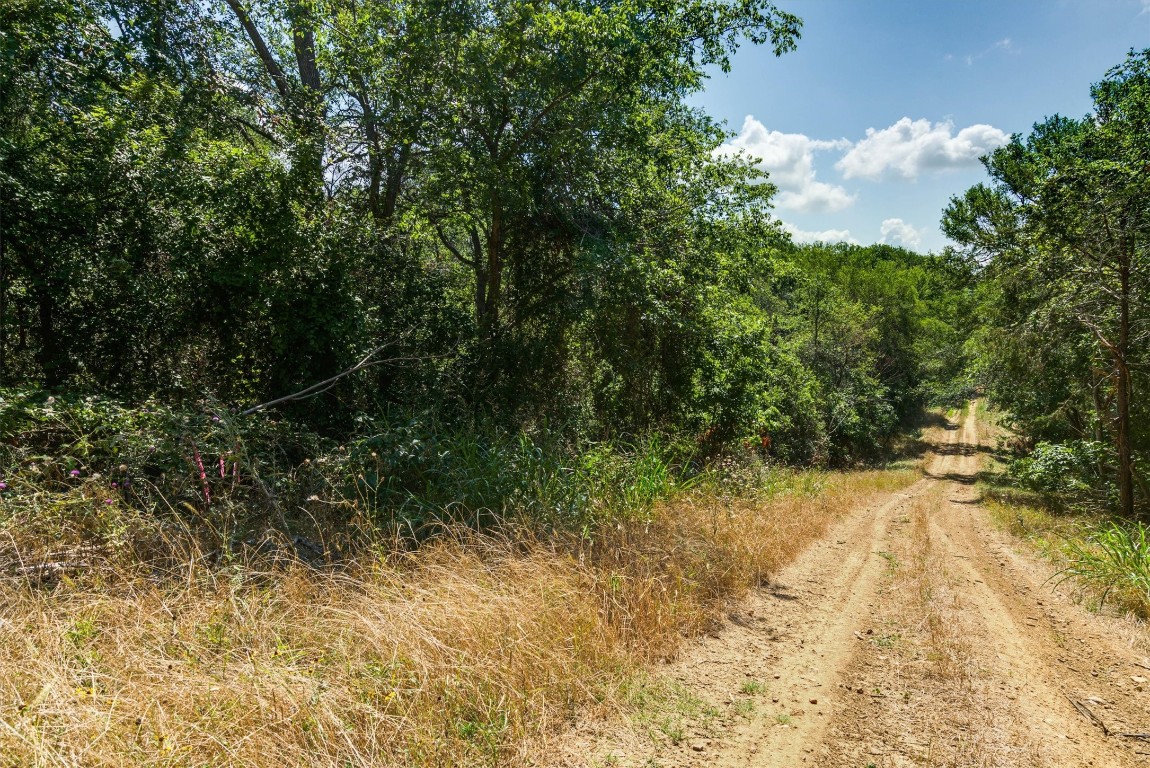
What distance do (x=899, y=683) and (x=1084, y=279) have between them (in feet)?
36.1

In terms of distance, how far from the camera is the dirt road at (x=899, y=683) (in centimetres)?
327

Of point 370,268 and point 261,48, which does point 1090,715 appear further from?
point 261,48

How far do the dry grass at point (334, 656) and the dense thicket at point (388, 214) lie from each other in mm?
3705

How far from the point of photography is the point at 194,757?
2.50 m

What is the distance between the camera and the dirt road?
3271 mm

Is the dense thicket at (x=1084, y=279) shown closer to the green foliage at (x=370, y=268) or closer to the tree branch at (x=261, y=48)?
the green foliage at (x=370, y=268)

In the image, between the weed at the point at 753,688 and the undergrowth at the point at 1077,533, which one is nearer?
the weed at the point at 753,688

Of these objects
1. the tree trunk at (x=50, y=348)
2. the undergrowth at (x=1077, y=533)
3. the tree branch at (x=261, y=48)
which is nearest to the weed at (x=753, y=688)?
the undergrowth at (x=1077, y=533)

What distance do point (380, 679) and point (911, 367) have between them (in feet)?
140

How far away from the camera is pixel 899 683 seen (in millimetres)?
4113

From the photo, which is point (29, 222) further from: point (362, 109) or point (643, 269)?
point (643, 269)

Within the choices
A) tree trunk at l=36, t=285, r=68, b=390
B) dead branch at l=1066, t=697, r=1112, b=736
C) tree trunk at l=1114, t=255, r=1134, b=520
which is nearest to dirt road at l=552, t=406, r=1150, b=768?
dead branch at l=1066, t=697, r=1112, b=736

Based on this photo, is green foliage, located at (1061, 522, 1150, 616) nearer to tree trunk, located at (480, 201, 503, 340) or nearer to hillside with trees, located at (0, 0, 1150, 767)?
hillside with trees, located at (0, 0, 1150, 767)

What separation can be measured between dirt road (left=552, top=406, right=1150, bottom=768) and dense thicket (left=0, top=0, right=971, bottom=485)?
5.01 m
